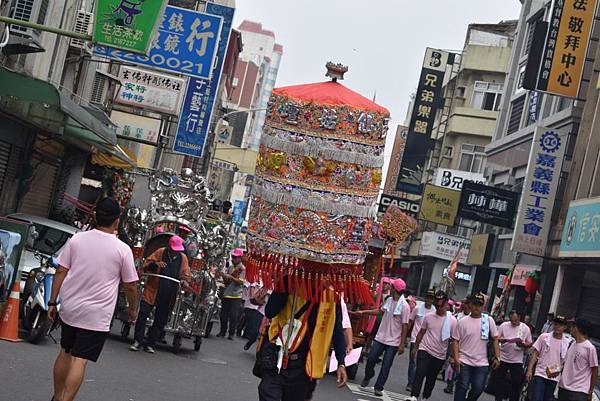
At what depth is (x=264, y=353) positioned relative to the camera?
8391 millimetres

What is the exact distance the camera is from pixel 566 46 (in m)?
29.0

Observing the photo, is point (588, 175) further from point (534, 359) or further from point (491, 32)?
point (491, 32)

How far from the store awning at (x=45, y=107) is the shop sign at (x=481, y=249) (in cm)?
2003

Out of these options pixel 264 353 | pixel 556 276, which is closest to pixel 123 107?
pixel 556 276

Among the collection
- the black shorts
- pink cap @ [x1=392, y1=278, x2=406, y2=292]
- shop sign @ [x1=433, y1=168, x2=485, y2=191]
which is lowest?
the black shorts

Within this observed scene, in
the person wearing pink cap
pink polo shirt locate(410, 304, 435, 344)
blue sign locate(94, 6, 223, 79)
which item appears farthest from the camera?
blue sign locate(94, 6, 223, 79)

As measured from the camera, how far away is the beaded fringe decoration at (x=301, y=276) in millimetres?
8469

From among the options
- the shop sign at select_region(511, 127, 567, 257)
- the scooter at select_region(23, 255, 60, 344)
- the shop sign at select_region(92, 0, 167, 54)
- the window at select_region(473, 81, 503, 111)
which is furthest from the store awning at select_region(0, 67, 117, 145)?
the window at select_region(473, 81, 503, 111)

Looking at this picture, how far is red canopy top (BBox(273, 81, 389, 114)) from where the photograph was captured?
8.33 metres

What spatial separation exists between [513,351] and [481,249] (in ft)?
77.1

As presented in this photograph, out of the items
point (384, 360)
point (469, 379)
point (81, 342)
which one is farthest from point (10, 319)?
point (469, 379)

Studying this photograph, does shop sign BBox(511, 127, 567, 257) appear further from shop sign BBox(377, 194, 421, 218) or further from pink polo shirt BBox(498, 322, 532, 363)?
shop sign BBox(377, 194, 421, 218)

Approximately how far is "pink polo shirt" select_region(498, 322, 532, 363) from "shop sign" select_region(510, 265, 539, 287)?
1459cm

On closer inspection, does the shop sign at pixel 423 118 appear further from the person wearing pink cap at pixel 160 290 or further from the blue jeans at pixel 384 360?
the person wearing pink cap at pixel 160 290
